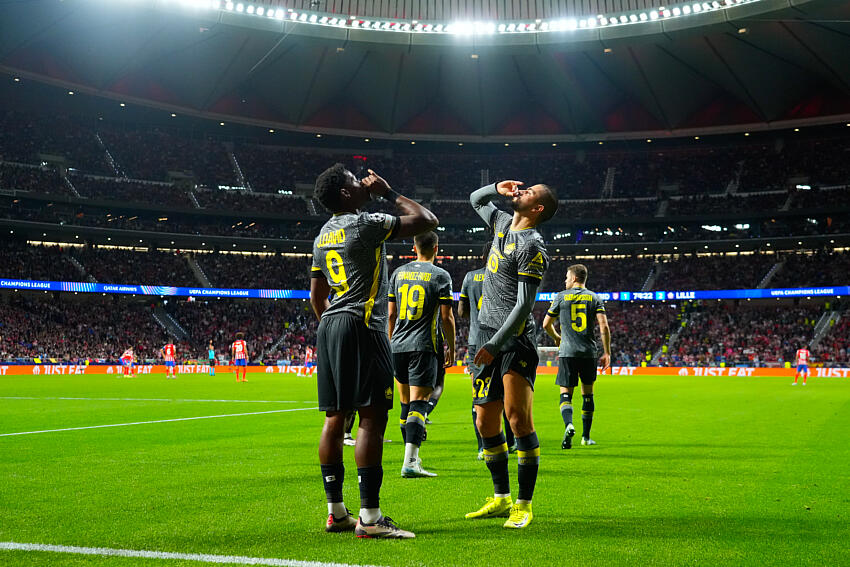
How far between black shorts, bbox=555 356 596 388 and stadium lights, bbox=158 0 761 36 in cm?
3179

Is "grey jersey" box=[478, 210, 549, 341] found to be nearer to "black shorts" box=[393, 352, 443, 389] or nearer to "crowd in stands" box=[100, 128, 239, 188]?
"black shorts" box=[393, 352, 443, 389]

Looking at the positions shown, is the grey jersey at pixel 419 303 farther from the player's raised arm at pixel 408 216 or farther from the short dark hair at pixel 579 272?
the player's raised arm at pixel 408 216

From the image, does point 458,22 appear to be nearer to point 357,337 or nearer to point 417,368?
point 417,368

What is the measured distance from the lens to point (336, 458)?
5246 millimetres

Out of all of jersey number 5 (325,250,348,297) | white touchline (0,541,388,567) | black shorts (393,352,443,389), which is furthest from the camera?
black shorts (393,352,443,389)

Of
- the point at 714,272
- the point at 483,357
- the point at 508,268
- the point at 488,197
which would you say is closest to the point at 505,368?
the point at 483,357

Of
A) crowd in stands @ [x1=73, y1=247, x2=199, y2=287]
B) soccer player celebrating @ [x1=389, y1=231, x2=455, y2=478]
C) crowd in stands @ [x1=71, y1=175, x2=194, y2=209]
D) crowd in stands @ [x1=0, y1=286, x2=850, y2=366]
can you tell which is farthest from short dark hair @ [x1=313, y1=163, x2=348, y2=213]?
crowd in stands @ [x1=71, y1=175, x2=194, y2=209]

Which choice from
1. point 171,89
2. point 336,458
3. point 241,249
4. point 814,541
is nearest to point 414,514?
Answer: point 336,458

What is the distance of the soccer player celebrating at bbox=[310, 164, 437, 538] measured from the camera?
5.14 m

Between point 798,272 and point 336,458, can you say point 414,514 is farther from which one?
point 798,272

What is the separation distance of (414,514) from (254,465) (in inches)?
120

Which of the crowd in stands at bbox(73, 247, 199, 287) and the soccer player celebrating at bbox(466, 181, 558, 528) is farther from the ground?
the crowd in stands at bbox(73, 247, 199, 287)

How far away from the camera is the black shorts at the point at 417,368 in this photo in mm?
8672

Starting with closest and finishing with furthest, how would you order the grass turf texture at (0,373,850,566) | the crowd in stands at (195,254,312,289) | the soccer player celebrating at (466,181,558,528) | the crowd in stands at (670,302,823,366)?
the grass turf texture at (0,373,850,566), the soccer player celebrating at (466,181,558,528), the crowd in stands at (670,302,823,366), the crowd in stands at (195,254,312,289)
